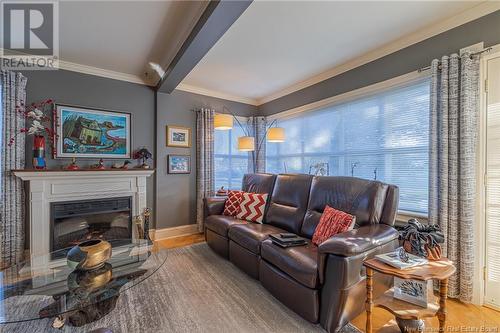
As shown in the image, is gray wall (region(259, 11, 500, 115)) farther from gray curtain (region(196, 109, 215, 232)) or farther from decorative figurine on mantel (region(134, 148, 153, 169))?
decorative figurine on mantel (region(134, 148, 153, 169))

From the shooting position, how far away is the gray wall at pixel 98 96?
2.87 metres

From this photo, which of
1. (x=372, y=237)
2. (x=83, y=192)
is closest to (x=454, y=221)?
(x=372, y=237)

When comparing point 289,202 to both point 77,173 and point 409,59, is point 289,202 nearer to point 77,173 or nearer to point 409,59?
point 409,59

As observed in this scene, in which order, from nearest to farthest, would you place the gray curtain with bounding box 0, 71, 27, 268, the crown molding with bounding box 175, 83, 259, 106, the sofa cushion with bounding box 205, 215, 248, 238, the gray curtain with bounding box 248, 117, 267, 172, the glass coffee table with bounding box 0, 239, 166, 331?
1. the glass coffee table with bounding box 0, 239, 166, 331
2. the gray curtain with bounding box 0, 71, 27, 268
3. the sofa cushion with bounding box 205, 215, 248, 238
4. the crown molding with bounding box 175, 83, 259, 106
5. the gray curtain with bounding box 248, 117, 267, 172

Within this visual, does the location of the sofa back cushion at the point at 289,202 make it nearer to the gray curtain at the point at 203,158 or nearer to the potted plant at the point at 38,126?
the gray curtain at the point at 203,158

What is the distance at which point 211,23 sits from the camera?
185cm

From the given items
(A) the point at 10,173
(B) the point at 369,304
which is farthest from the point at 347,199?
(A) the point at 10,173

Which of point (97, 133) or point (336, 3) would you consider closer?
point (336, 3)

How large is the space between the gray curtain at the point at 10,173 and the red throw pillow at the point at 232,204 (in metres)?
2.47

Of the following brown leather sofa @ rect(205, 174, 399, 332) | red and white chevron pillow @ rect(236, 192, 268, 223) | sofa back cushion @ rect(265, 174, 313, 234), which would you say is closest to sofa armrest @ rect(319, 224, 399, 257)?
brown leather sofa @ rect(205, 174, 399, 332)

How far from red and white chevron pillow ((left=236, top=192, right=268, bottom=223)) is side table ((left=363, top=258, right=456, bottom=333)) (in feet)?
5.15

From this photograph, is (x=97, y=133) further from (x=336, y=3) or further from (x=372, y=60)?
(x=372, y=60)

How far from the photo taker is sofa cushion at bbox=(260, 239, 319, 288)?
1634mm

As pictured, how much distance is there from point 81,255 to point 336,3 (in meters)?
2.85
